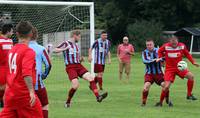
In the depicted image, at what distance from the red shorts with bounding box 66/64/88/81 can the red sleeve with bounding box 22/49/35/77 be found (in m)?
6.93

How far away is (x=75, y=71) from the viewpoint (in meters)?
14.8

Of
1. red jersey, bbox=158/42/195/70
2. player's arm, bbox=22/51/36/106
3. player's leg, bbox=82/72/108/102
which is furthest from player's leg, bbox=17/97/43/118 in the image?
red jersey, bbox=158/42/195/70

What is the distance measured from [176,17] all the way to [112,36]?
306 inches

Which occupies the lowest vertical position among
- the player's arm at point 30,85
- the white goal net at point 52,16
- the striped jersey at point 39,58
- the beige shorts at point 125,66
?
the beige shorts at point 125,66

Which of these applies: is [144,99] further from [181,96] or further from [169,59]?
[181,96]

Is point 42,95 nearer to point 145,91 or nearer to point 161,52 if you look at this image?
point 145,91

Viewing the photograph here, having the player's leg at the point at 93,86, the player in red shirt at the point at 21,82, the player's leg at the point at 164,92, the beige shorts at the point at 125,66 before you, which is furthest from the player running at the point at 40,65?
the beige shorts at the point at 125,66

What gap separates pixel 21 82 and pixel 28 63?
1.12ft

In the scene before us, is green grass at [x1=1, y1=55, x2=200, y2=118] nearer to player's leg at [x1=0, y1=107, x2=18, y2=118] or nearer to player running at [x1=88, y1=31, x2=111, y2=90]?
player running at [x1=88, y1=31, x2=111, y2=90]

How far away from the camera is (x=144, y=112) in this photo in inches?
525

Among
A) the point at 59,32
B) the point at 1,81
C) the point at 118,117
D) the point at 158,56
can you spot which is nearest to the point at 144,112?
the point at 118,117

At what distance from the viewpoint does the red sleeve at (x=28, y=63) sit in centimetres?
771

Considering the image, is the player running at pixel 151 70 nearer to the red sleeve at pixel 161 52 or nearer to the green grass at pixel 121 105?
the red sleeve at pixel 161 52

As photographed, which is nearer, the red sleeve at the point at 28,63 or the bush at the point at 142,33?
the red sleeve at the point at 28,63
